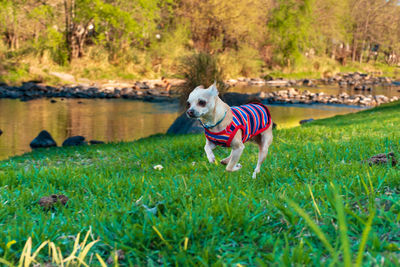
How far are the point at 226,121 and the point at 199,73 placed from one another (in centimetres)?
1478

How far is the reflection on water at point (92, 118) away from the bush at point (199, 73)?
2.57 metres

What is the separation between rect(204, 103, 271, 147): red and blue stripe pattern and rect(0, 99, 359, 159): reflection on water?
424 inches

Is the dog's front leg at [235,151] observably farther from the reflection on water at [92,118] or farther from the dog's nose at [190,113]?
the reflection on water at [92,118]

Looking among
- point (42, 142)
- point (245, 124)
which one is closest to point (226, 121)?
point (245, 124)

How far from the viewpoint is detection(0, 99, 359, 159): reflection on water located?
56.9ft

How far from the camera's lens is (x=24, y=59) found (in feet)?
117

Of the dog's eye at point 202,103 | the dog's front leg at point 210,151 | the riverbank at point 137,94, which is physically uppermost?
the dog's eye at point 202,103

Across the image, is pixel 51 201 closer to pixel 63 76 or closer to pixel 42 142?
pixel 42 142

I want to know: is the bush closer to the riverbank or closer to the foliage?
the foliage

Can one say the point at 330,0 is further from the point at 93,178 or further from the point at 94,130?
the point at 93,178

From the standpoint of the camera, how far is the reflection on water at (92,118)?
17.3 m

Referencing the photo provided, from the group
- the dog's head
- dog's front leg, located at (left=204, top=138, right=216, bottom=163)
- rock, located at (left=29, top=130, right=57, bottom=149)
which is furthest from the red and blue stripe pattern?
rock, located at (left=29, top=130, right=57, bottom=149)

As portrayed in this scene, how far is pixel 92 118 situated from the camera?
21750 mm

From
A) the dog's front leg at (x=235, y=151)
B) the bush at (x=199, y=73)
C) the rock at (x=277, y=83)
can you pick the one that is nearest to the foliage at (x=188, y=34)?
the bush at (x=199, y=73)
